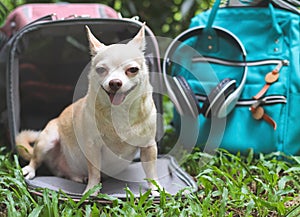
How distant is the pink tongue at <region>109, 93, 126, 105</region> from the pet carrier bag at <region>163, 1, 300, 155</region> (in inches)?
22.2

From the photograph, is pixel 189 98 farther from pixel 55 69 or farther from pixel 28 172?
pixel 55 69

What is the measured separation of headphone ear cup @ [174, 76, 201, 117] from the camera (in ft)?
6.64

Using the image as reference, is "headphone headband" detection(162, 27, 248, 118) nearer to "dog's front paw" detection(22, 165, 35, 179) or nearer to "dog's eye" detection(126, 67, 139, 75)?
"dog's eye" detection(126, 67, 139, 75)

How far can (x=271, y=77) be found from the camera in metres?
1.98

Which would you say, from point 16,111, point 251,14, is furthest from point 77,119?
point 251,14

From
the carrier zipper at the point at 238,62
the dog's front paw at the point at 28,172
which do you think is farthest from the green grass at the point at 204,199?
the carrier zipper at the point at 238,62

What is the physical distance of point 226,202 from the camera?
1.47 m

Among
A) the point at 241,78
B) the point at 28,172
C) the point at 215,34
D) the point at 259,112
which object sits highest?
the point at 215,34

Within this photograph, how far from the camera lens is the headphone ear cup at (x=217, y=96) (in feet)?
6.44

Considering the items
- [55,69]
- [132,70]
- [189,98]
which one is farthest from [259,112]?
[55,69]

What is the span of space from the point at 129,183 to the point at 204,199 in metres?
0.33

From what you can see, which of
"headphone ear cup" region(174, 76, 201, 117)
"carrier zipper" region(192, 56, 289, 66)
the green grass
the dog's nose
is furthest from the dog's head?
"carrier zipper" region(192, 56, 289, 66)

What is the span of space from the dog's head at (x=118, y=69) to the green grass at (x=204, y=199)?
348 millimetres

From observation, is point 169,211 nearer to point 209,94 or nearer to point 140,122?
point 140,122
